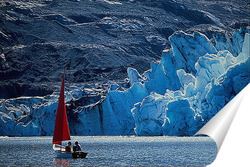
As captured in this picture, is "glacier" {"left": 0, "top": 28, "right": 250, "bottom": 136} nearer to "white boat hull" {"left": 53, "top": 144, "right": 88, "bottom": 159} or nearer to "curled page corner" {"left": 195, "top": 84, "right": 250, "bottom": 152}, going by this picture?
"white boat hull" {"left": 53, "top": 144, "right": 88, "bottom": 159}

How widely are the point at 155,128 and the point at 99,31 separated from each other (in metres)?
150

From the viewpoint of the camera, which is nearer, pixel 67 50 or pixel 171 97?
pixel 171 97

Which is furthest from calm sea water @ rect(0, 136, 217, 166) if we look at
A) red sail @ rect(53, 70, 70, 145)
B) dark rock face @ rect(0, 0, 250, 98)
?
dark rock face @ rect(0, 0, 250, 98)

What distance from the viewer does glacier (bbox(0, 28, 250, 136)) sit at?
138ft

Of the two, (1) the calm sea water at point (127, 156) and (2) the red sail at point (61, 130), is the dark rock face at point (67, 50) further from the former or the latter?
(2) the red sail at point (61, 130)

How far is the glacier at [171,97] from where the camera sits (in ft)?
138

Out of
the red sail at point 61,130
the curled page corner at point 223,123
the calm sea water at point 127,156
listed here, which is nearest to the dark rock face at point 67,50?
the calm sea water at point 127,156

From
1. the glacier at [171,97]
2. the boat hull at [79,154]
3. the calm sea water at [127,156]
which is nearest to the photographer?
the calm sea water at [127,156]

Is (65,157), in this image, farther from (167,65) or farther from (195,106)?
(167,65)

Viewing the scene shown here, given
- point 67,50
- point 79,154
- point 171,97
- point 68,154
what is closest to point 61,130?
point 68,154

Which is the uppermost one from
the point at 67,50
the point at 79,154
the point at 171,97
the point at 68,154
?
the point at 67,50

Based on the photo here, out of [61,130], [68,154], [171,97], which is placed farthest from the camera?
[171,97]

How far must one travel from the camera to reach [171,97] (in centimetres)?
4600

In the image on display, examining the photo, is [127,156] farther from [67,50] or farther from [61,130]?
[67,50]
